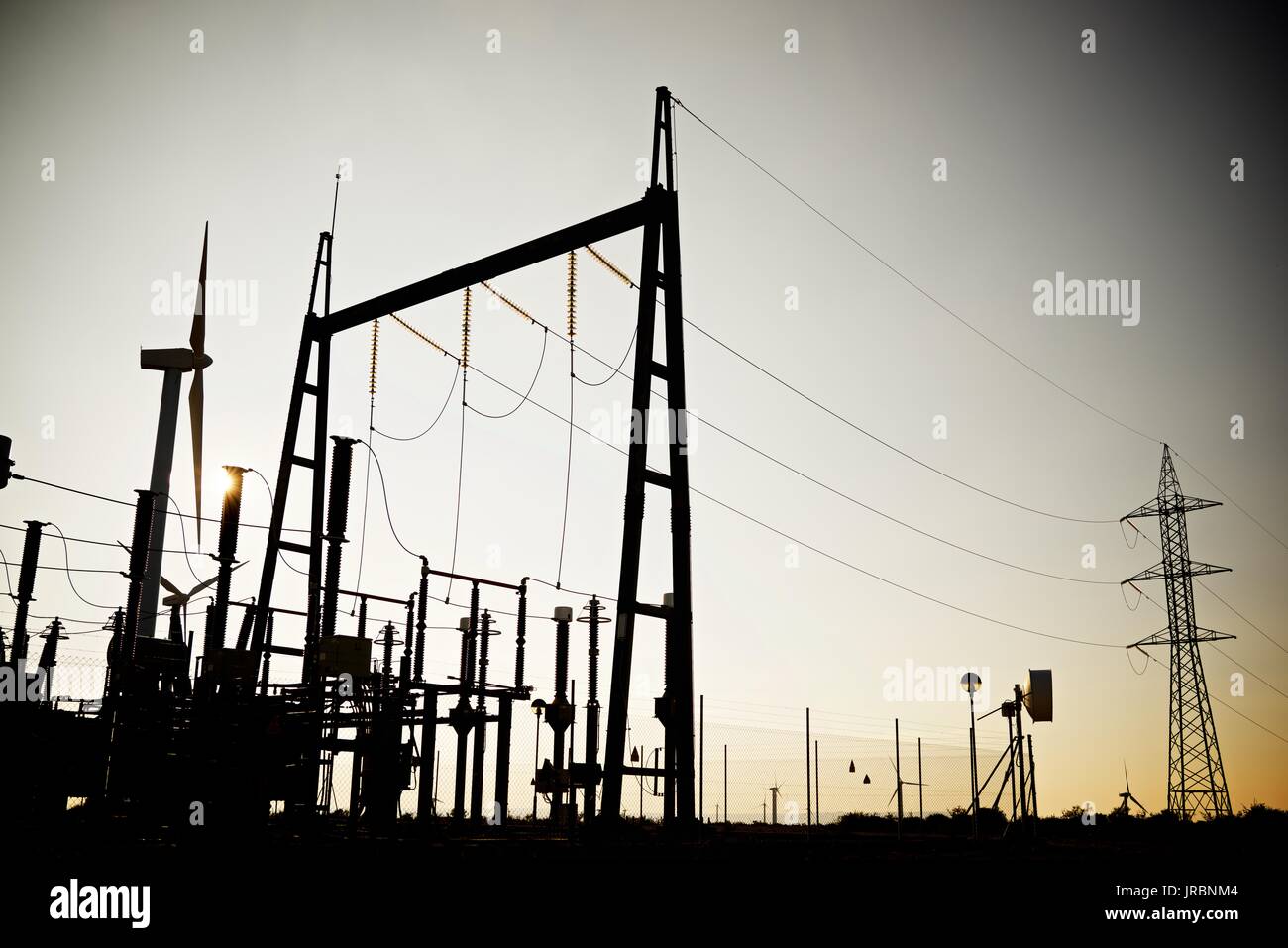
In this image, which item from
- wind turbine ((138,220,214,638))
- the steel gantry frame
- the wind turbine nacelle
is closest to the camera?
the steel gantry frame

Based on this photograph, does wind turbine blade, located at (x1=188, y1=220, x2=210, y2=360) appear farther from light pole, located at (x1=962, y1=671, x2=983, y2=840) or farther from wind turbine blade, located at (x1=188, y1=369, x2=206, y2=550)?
light pole, located at (x1=962, y1=671, x2=983, y2=840)

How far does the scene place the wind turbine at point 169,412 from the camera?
31500 millimetres

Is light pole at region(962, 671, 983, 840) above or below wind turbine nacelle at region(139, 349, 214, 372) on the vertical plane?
below

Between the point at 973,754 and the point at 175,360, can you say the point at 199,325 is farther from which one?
the point at 973,754

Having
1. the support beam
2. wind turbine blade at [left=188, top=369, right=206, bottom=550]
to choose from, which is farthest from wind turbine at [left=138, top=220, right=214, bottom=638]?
the support beam

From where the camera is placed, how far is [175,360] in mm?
38406

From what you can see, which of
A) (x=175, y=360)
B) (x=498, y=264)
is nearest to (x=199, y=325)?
(x=175, y=360)

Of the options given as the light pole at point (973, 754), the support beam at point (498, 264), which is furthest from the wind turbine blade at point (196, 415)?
the light pole at point (973, 754)

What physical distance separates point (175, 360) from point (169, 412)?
7.90 ft

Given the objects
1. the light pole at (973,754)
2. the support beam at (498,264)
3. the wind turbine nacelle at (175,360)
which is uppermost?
the wind turbine nacelle at (175,360)

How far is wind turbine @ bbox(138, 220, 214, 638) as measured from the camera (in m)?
31.5

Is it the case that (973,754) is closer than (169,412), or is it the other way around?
(973,754)

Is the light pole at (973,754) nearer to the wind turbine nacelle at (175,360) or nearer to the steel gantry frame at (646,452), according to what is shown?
the steel gantry frame at (646,452)
